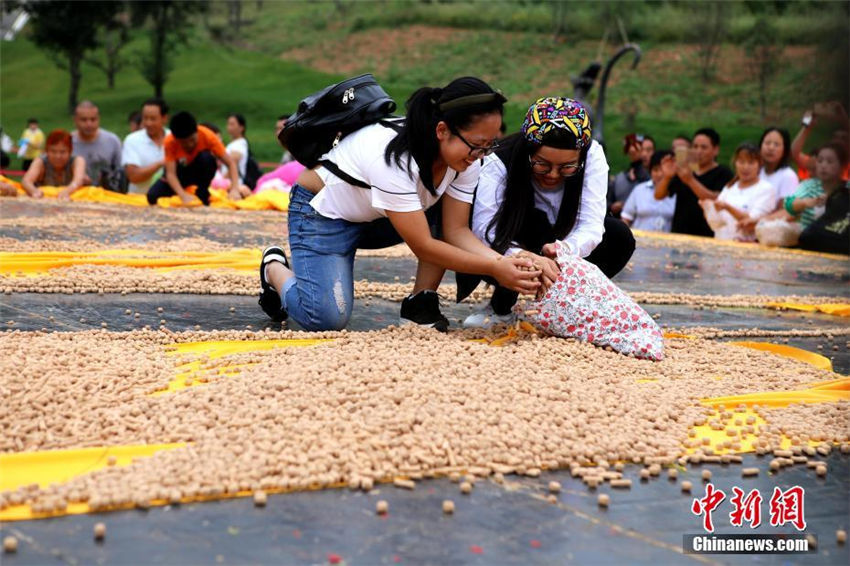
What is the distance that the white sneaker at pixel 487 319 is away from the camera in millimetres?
3828

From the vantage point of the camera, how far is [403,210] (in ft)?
11.0

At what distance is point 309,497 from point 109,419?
0.65 m

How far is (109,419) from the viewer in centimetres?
246

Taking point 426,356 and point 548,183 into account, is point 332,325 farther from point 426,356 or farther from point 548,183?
point 548,183

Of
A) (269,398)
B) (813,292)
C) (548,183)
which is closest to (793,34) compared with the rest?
(813,292)

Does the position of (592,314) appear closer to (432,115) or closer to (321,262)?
(432,115)

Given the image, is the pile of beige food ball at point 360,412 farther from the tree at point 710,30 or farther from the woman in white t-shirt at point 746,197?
the tree at point 710,30

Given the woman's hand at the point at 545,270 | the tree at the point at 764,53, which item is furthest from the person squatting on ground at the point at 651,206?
the tree at the point at 764,53

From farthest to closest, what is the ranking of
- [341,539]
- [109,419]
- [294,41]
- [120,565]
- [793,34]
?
[294,41] → [793,34] → [109,419] → [341,539] → [120,565]

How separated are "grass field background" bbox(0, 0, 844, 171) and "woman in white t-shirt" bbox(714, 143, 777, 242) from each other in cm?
1112

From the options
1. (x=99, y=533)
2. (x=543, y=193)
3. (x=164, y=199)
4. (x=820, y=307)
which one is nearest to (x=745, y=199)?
(x=820, y=307)

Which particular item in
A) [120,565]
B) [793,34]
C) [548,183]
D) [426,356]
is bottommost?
[120,565]

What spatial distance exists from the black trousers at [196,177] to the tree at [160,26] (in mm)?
19097

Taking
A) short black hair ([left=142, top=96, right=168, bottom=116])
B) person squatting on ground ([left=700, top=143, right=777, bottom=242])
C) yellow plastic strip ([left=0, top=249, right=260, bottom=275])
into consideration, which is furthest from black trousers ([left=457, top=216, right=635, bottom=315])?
short black hair ([left=142, top=96, right=168, bottom=116])
